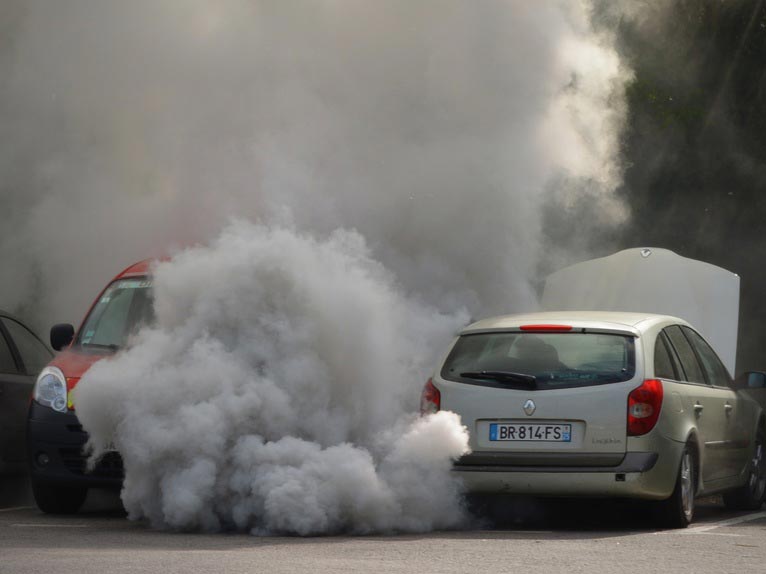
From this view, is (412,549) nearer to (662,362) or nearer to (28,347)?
(662,362)

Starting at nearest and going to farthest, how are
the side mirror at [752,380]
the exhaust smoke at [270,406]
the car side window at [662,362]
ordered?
the exhaust smoke at [270,406]
the car side window at [662,362]
the side mirror at [752,380]

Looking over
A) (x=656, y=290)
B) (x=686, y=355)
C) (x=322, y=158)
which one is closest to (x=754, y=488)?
(x=686, y=355)

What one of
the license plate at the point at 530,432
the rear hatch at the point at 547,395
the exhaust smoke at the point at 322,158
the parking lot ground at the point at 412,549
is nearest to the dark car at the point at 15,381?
the exhaust smoke at the point at 322,158

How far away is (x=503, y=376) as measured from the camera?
10195 mm

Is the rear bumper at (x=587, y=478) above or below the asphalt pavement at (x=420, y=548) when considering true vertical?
above

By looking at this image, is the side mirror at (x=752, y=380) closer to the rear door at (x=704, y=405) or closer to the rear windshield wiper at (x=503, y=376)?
the rear door at (x=704, y=405)

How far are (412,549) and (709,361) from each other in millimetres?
3868

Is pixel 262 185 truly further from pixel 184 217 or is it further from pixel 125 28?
pixel 125 28

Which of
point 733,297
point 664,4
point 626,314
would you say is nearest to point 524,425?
point 626,314

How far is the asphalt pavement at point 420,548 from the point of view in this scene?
7.94m

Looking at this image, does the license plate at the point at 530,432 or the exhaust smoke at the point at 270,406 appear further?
the license plate at the point at 530,432

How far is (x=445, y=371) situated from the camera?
34.4 ft

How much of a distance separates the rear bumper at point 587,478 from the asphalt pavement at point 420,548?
259mm

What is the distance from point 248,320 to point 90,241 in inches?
165
